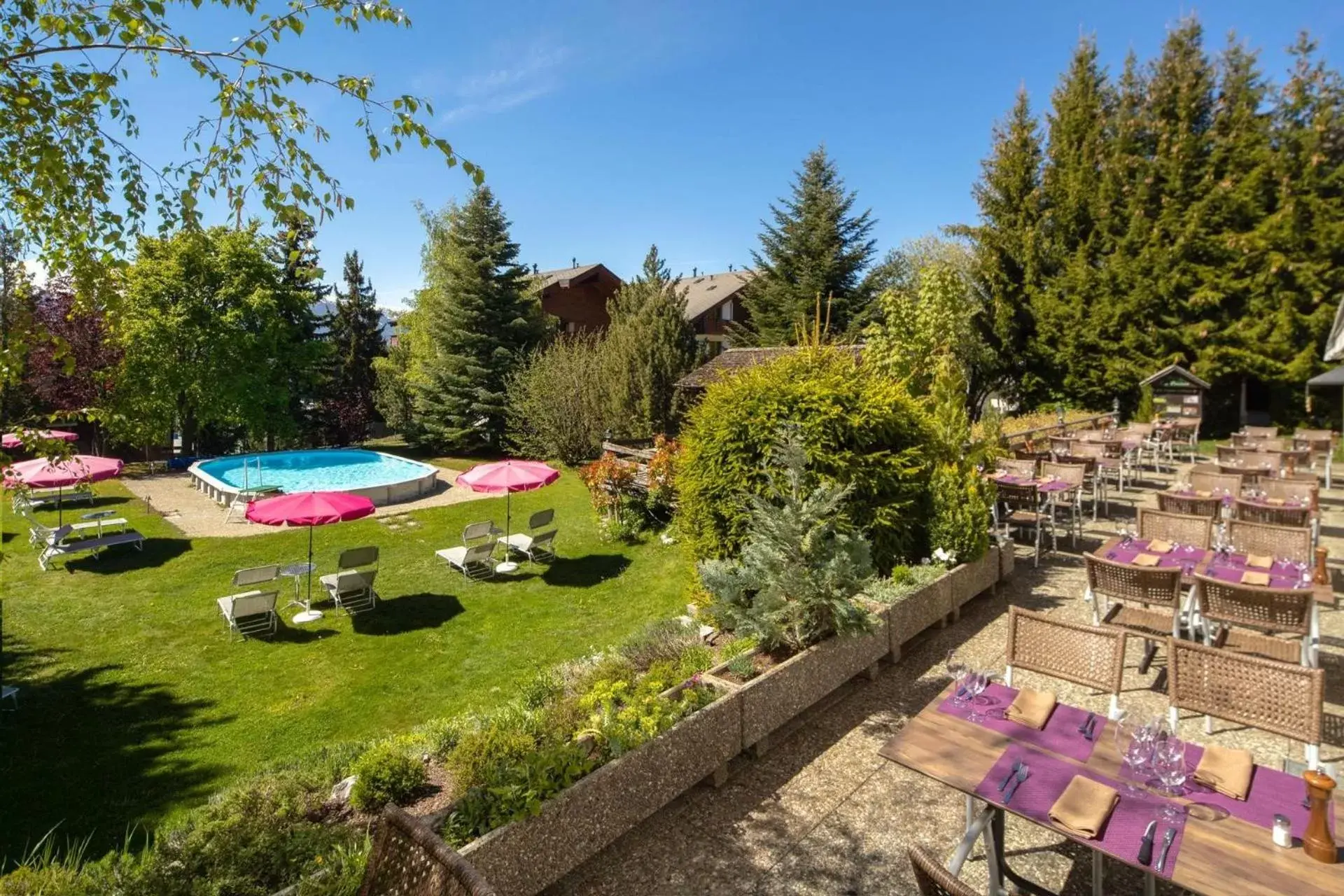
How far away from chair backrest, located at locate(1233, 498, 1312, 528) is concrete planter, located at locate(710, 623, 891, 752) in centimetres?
528

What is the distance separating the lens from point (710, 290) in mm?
46188

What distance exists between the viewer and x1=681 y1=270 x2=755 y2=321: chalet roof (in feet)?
140

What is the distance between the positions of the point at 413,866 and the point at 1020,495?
964cm

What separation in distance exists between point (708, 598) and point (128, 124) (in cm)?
645

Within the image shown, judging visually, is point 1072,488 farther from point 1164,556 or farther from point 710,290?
point 710,290

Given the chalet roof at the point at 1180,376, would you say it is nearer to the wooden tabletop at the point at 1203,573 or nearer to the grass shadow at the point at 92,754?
the wooden tabletop at the point at 1203,573

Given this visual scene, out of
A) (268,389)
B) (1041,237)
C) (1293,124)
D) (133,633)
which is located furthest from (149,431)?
(1293,124)

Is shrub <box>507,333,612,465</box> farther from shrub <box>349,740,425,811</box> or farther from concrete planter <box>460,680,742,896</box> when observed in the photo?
shrub <box>349,740,425,811</box>

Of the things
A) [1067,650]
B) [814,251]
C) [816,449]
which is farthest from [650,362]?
[1067,650]

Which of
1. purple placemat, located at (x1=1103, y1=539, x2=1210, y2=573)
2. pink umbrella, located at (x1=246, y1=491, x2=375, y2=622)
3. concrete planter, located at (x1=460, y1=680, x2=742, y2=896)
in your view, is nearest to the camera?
concrete planter, located at (x1=460, y1=680, x2=742, y2=896)

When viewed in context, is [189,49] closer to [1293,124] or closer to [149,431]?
[149,431]

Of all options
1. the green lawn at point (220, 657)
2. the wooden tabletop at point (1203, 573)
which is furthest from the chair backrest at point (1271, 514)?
the green lawn at point (220, 657)

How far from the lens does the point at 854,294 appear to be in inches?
1184

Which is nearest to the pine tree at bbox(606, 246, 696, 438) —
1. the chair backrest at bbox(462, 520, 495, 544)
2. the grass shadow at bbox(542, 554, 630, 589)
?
the grass shadow at bbox(542, 554, 630, 589)
